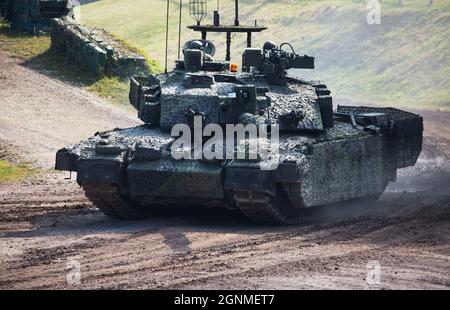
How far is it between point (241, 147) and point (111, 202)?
2.46 m

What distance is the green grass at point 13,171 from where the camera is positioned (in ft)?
98.7

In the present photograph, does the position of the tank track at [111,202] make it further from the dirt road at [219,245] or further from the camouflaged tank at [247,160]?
the dirt road at [219,245]

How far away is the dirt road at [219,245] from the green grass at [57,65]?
9615 mm

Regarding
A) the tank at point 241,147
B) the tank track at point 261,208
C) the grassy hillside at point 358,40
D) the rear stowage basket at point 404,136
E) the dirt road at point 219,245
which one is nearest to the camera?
the dirt road at point 219,245

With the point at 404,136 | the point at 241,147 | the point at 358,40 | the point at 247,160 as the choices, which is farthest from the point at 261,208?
the point at 358,40

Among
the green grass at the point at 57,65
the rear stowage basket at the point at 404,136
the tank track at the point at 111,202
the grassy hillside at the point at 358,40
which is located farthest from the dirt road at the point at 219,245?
the grassy hillside at the point at 358,40

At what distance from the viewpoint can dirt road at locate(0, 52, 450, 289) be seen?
1872 cm

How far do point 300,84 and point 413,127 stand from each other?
2.71m

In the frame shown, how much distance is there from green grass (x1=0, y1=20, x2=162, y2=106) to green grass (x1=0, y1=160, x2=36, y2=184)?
26.2ft

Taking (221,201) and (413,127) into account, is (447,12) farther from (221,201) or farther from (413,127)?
(221,201)

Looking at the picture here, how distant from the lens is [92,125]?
3638cm

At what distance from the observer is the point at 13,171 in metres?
30.9
